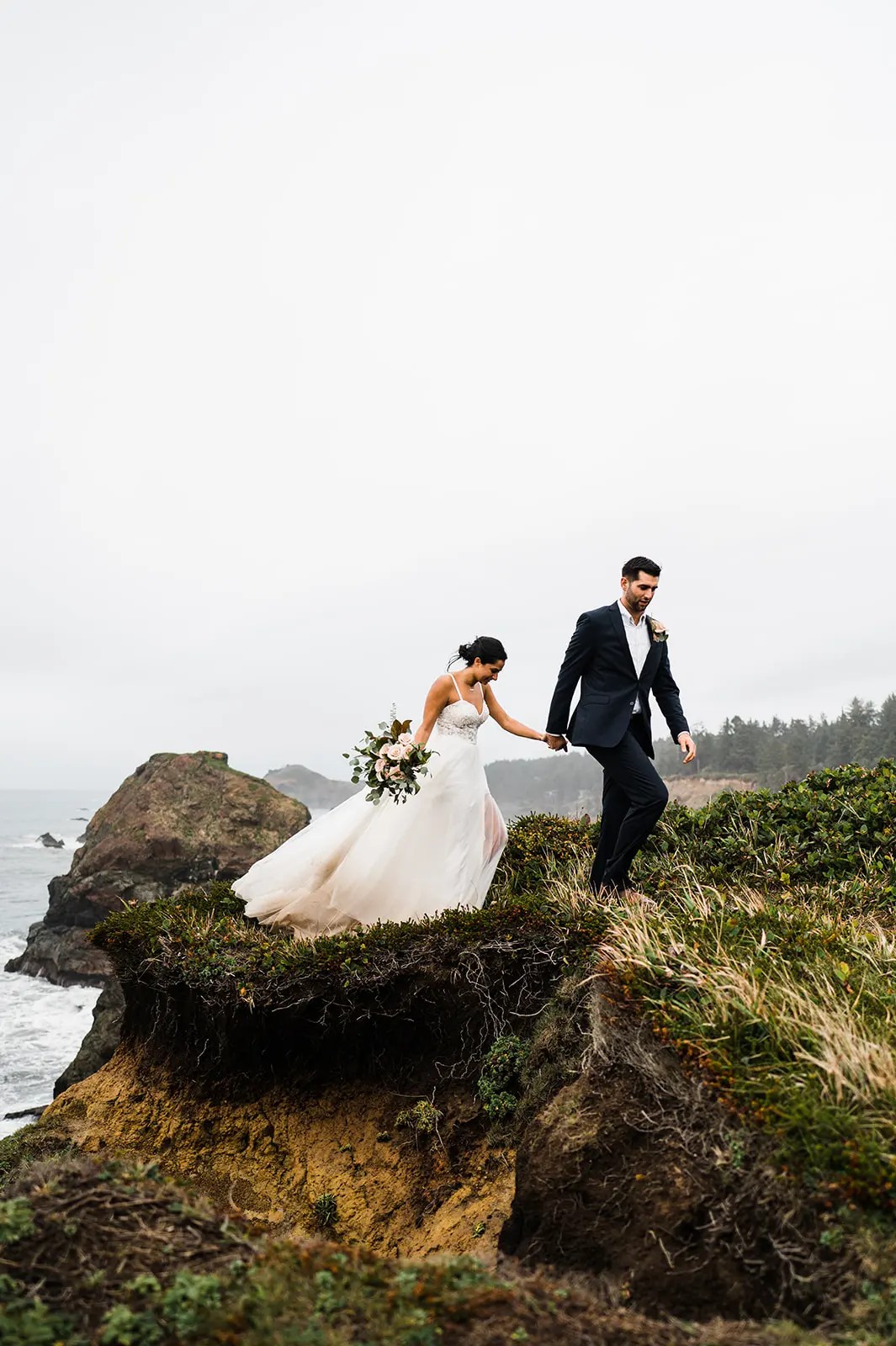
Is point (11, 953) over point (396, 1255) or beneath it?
beneath

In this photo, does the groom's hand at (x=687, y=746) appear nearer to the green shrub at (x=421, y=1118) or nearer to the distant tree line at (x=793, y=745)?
the green shrub at (x=421, y=1118)

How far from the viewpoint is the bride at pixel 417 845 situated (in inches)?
318

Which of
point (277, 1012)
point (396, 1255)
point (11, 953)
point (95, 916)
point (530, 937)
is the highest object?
point (530, 937)

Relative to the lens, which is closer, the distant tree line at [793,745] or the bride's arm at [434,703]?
the bride's arm at [434,703]

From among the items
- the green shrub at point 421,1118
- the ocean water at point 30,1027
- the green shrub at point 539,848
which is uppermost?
the green shrub at point 539,848

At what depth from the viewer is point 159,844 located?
22000mm

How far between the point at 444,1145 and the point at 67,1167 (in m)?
2.91

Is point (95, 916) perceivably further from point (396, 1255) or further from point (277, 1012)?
point (396, 1255)

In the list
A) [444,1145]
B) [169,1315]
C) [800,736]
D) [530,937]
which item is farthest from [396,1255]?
[800,736]

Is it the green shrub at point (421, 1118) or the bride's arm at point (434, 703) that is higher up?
the bride's arm at point (434, 703)

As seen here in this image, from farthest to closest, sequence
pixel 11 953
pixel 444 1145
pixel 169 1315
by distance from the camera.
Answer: pixel 11 953 < pixel 444 1145 < pixel 169 1315

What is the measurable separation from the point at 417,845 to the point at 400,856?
0.20 meters

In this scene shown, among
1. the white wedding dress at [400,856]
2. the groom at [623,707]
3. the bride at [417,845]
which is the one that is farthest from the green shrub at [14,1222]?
the groom at [623,707]

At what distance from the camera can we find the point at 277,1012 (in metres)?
6.73
